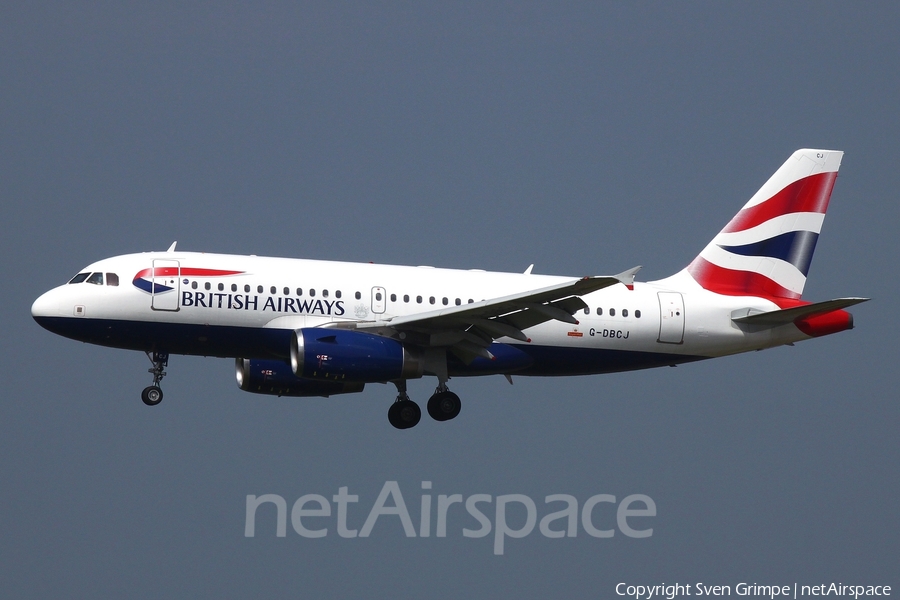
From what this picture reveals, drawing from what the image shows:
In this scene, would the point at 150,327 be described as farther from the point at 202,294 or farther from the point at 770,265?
→ the point at 770,265

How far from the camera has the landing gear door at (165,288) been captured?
117ft

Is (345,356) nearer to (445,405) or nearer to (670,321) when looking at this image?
(445,405)

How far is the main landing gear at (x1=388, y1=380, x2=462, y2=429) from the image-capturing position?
3781 centimetres

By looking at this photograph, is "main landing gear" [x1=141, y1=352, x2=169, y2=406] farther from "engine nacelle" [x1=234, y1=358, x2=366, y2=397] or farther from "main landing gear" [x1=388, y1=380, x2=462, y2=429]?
"main landing gear" [x1=388, y1=380, x2=462, y2=429]

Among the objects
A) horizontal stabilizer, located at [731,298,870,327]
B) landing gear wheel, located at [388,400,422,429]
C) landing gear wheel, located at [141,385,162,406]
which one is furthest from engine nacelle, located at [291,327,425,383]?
horizontal stabilizer, located at [731,298,870,327]

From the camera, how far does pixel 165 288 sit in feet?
117

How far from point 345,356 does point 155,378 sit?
19.5 feet

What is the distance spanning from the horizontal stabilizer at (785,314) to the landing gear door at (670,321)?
170cm

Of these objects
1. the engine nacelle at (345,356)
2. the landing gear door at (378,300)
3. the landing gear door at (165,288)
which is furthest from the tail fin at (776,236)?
the landing gear door at (165,288)

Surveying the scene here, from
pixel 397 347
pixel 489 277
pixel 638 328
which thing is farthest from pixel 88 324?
pixel 638 328

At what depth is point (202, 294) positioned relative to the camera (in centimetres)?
3581

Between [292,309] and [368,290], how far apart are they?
2.22 meters

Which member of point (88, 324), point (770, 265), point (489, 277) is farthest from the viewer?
point (770, 265)

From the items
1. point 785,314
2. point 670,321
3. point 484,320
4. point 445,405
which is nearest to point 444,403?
point 445,405
